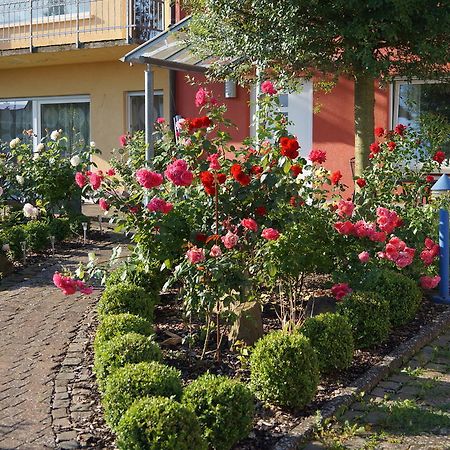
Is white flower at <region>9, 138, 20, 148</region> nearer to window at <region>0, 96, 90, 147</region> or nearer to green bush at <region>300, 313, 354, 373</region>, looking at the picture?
window at <region>0, 96, 90, 147</region>

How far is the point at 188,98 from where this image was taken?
1572cm

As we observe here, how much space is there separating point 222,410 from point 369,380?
4.98 feet

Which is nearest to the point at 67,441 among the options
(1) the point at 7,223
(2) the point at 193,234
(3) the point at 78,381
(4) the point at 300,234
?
(3) the point at 78,381

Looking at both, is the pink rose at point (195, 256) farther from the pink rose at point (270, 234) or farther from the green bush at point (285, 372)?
the green bush at point (285, 372)

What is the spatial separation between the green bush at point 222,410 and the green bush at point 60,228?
6005mm

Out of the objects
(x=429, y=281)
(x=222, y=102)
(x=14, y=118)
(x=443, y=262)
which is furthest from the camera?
(x=14, y=118)

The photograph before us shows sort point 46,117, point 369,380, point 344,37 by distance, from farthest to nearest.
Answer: point 46,117
point 344,37
point 369,380

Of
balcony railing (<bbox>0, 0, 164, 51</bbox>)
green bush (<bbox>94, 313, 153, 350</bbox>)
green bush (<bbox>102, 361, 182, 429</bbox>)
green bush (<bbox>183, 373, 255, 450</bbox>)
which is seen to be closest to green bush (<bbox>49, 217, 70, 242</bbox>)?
green bush (<bbox>94, 313, 153, 350</bbox>)

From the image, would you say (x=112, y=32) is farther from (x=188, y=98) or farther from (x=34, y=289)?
(x=34, y=289)

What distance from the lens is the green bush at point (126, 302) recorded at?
641 centimetres

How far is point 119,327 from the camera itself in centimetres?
562

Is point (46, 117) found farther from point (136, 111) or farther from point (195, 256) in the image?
point (195, 256)

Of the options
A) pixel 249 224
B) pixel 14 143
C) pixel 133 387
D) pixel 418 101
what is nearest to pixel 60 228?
pixel 14 143

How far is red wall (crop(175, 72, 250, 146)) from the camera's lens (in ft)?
48.9
